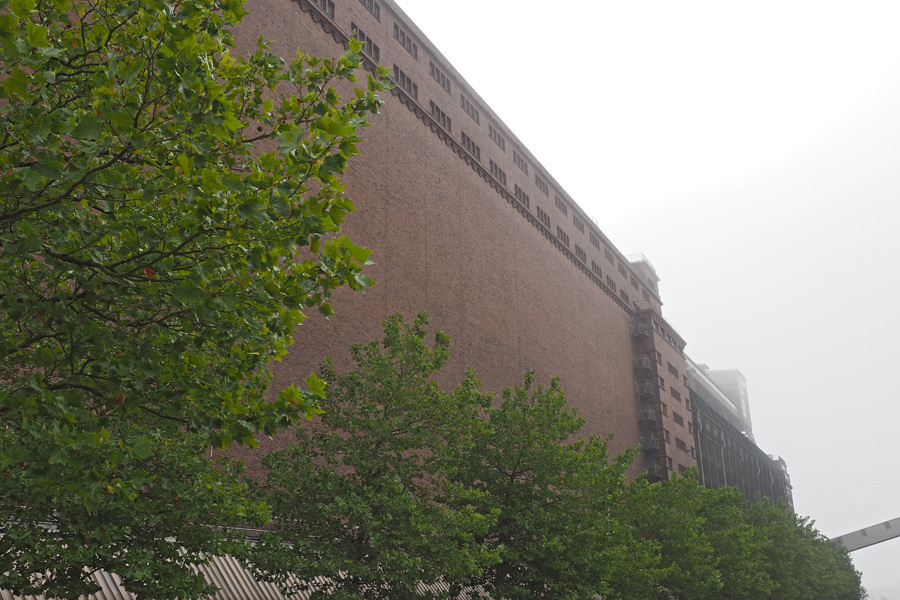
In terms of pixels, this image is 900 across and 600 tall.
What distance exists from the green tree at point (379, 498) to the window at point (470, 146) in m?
27.6

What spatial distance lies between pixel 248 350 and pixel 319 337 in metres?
20.1

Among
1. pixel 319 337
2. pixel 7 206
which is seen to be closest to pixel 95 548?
pixel 7 206

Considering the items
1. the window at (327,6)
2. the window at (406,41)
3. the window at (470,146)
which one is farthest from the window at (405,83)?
the window at (470,146)

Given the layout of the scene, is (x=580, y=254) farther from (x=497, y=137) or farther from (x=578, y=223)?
(x=497, y=137)

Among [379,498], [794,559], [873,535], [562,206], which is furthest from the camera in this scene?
[873,535]

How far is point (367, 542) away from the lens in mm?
18734

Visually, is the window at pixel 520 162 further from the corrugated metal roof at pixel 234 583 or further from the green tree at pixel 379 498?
the corrugated metal roof at pixel 234 583

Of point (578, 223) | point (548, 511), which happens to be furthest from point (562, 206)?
point (548, 511)

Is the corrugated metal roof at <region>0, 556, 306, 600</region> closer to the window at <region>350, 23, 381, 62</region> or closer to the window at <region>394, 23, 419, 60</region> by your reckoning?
the window at <region>350, 23, 381, 62</region>

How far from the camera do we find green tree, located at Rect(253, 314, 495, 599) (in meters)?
17.8

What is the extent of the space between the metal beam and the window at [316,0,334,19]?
359ft

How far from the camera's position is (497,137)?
5272 cm

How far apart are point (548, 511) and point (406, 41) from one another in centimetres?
2818

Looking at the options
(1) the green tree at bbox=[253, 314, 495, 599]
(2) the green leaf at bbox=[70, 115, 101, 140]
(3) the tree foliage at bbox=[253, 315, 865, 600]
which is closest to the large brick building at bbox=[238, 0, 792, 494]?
(3) the tree foliage at bbox=[253, 315, 865, 600]
